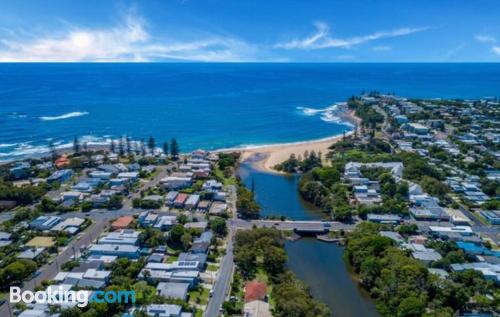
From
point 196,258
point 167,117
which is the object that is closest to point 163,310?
point 196,258

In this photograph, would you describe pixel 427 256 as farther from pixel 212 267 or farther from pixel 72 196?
pixel 72 196

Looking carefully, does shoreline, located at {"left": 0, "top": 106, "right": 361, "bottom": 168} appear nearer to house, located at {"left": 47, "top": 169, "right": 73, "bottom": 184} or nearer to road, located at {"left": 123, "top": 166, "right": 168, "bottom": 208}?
house, located at {"left": 47, "top": 169, "right": 73, "bottom": 184}

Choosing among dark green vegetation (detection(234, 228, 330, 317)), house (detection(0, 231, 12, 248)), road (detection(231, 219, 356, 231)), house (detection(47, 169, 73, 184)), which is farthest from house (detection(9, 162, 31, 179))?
dark green vegetation (detection(234, 228, 330, 317))

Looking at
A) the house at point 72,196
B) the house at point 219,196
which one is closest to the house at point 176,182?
the house at point 219,196

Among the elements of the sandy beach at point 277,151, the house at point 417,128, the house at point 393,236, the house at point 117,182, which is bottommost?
the house at point 393,236

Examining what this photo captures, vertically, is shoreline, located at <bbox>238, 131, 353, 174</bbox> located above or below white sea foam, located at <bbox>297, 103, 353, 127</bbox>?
below

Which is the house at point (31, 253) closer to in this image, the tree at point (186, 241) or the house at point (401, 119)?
the tree at point (186, 241)
